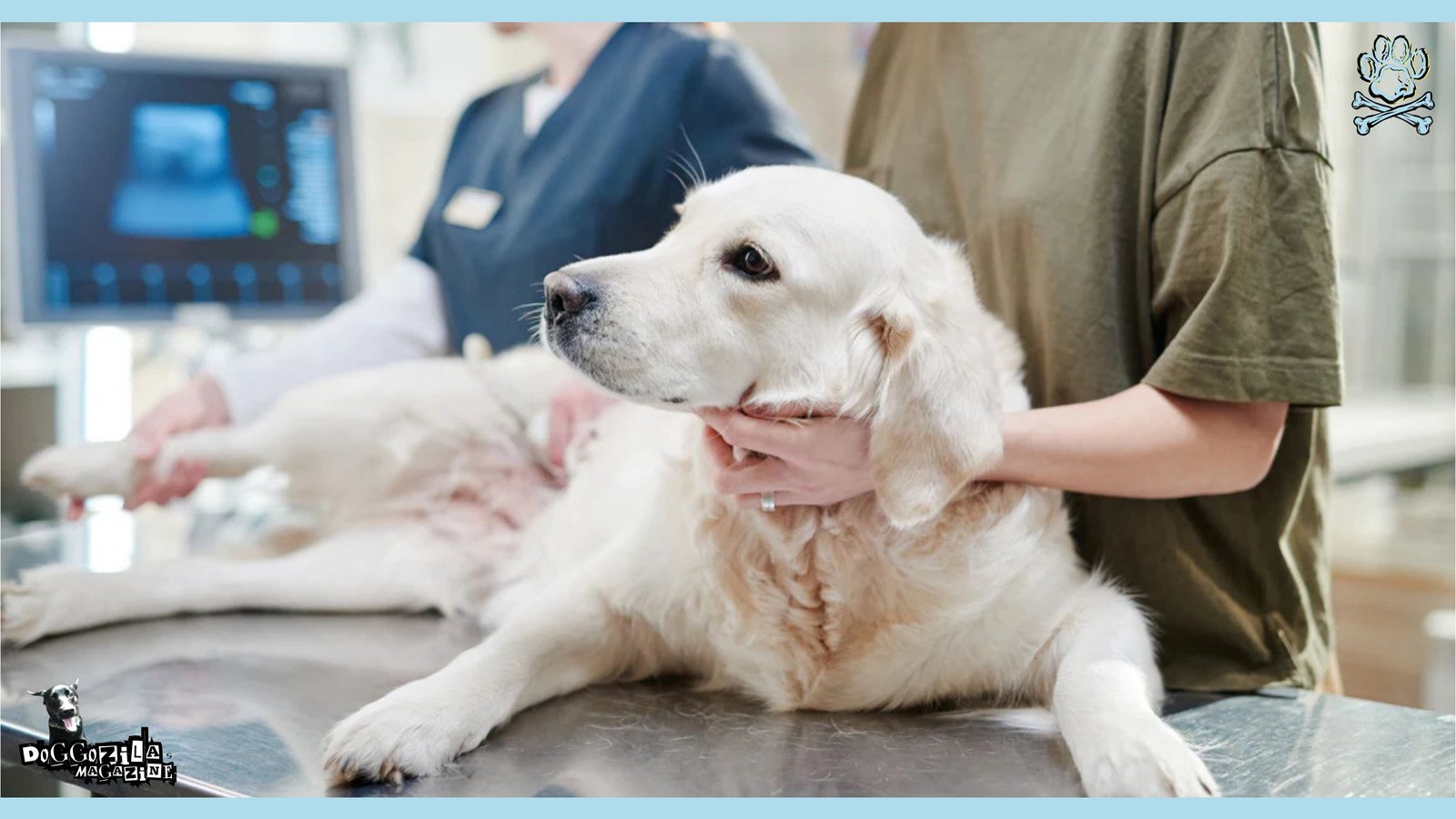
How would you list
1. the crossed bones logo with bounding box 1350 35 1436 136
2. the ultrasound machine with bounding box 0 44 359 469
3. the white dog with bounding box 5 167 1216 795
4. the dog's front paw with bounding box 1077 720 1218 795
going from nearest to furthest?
the dog's front paw with bounding box 1077 720 1218 795, the white dog with bounding box 5 167 1216 795, the crossed bones logo with bounding box 1350 35 1436 136, the ultrasound machine with bounding box 0 44 359 469

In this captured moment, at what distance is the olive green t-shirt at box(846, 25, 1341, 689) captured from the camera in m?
1.17

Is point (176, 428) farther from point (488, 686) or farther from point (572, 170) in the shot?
point (488, 686)

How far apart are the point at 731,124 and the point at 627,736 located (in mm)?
925

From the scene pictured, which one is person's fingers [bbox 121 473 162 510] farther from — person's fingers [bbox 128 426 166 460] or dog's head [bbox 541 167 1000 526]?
dog's head [bbox 541 167 1000 526]

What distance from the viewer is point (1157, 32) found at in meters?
1.27

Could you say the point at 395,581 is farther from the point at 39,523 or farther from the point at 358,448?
the point at 39,523

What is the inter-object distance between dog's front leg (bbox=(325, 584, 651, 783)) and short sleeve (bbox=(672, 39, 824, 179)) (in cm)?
69

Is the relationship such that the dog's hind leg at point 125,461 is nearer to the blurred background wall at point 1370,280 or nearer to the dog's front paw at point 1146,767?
the blurred background wall at point 1370,280

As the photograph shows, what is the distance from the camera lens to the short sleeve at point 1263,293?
1.16 m

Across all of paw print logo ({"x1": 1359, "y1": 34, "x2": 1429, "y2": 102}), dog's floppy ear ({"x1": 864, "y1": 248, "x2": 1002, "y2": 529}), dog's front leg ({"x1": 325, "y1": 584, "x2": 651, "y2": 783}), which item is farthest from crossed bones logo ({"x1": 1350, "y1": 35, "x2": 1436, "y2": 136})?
dog's front leg ({"x1": 325, "y1": 584, "x2": 651, "y2": 783})

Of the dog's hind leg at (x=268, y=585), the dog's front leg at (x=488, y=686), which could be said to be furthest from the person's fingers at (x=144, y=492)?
the dog's front leg at (x=488, y=686)

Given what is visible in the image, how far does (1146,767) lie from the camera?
0.91m

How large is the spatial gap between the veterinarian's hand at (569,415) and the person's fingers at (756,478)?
1.85 feet

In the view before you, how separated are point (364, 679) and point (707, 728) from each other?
1.32ft
